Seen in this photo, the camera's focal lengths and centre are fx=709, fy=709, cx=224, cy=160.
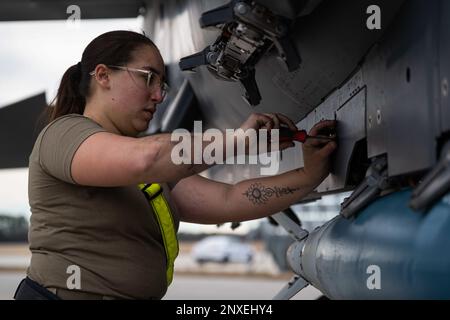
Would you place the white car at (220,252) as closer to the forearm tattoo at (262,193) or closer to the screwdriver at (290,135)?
the forearm tattoo at (262,193)

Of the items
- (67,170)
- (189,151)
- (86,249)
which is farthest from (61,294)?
(189,151)

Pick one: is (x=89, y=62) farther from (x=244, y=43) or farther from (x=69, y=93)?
(x=244, y=43)

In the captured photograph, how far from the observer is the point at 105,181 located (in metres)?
1.81

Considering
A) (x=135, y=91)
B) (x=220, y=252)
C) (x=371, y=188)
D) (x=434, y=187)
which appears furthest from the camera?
(x=220, y=252)

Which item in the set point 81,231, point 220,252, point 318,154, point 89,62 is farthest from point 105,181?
point 220,252

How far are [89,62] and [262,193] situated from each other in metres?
0.77

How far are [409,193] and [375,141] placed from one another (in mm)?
303

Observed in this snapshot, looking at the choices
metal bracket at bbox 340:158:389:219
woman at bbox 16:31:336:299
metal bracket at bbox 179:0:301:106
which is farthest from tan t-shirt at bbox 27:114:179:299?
metal bracket at bbox 340:158:389:219

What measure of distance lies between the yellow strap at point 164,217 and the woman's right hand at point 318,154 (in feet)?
1.77

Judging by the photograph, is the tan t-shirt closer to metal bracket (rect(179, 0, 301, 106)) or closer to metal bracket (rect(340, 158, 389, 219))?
metal bracket (rect(179, 0, 301, 106))

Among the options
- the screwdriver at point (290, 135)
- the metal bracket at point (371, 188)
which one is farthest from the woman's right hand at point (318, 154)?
the metal bracket at point (371, 188)

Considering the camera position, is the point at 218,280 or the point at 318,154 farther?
the point at 218,280

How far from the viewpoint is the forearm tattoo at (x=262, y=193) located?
8.14ft

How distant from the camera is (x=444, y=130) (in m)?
1.54
